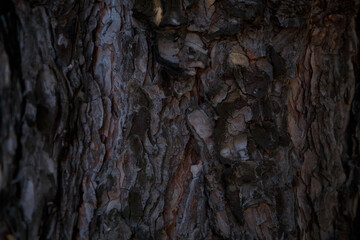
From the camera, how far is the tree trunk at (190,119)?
732 millimetres

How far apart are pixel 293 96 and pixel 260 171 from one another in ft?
0.74

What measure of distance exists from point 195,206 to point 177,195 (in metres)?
0.06

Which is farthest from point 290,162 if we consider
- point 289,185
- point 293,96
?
point 293,96

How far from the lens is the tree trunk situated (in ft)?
2.40

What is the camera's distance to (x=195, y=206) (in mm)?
854

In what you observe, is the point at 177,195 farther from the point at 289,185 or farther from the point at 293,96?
the point at 293,96

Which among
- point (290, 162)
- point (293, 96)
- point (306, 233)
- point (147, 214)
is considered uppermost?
point (293, 96)

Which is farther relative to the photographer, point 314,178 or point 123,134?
point 314,178

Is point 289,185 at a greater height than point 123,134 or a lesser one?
lesser

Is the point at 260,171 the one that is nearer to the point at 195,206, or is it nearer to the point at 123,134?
the point at 195,206

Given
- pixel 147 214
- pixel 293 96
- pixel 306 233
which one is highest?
pixel 293 96

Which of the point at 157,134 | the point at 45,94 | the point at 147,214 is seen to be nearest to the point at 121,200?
the point at 147,214

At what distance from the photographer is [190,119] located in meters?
0.83

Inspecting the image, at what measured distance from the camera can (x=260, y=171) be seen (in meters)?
0.85
